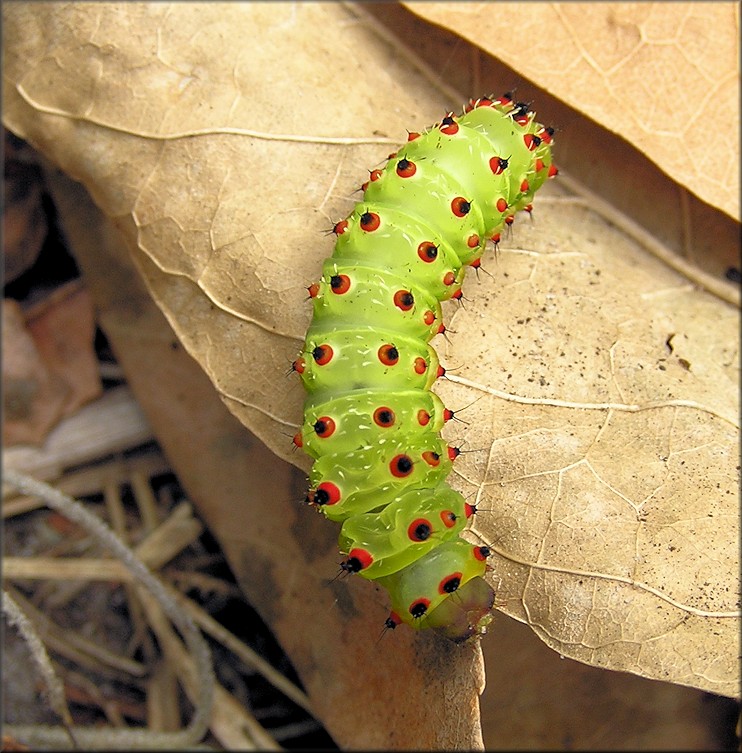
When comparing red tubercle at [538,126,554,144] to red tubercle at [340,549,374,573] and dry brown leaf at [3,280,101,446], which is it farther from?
dry brown leaf at [3,280,101,446]

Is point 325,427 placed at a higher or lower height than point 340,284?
lower

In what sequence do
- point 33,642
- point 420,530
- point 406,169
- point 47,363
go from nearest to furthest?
1. point 420,530
2. point 406,169
3. point 33,642
4. point 47,363

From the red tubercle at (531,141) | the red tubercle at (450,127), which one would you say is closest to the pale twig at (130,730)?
the red tubercle at (450,127)

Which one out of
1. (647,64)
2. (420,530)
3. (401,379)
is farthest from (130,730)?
(647,64)

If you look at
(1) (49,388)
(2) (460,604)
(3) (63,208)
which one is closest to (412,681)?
(2) (460,604)

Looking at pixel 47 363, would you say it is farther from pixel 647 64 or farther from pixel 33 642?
pixel 647 64

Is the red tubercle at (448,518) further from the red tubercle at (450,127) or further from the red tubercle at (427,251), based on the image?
the red tubercle at (450,127)
